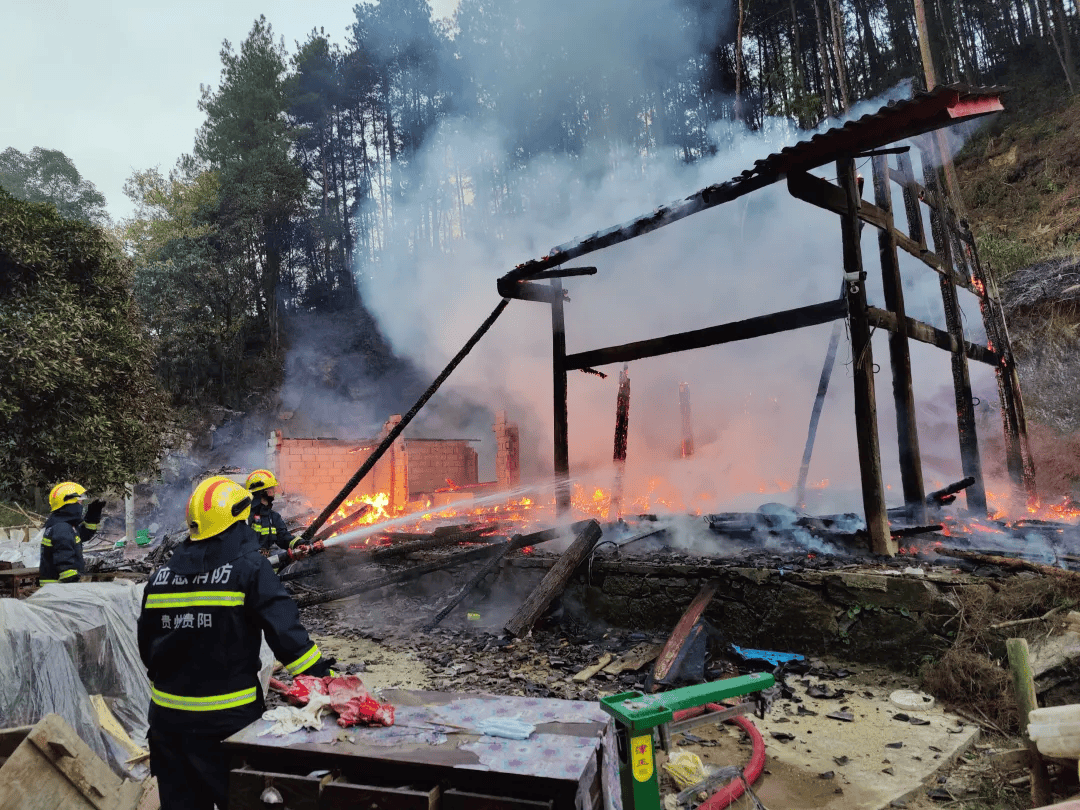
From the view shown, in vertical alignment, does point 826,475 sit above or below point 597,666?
above

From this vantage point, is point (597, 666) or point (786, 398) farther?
point (786, 398)

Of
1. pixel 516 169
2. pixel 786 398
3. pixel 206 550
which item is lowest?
pixel 206 550

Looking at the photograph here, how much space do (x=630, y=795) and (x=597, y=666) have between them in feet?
12.6

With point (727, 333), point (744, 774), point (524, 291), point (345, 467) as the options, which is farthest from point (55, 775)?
point (345, 467)

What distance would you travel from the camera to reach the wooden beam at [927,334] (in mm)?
6352

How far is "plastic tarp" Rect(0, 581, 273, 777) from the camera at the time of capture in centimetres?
414

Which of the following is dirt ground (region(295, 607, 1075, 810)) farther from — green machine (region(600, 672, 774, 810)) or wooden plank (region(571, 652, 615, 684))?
green machine (region(600, 672, 774, 810))

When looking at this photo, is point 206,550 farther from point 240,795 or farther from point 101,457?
point 101,457

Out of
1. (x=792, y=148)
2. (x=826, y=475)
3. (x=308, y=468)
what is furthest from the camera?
(x=308, y=468)

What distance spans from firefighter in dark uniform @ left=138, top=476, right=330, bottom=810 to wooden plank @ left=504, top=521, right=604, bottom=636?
3.97m

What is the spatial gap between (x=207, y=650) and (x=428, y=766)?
1599mm

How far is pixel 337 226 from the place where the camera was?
37.8m

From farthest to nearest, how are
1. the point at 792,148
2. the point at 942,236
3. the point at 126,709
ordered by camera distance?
the point at 942,236
the point at 792,148
the point at 126,709

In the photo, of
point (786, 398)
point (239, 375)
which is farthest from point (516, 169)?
point (786, 398)
